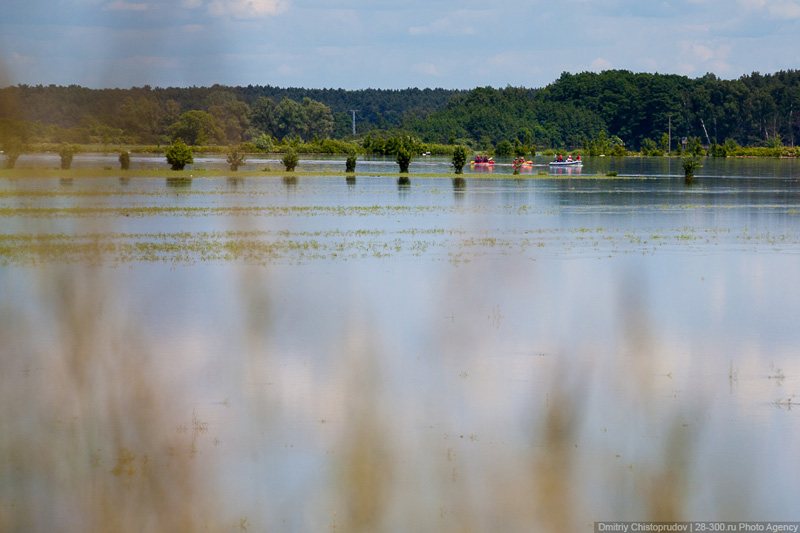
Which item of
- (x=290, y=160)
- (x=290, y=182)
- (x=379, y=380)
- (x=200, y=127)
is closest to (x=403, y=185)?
(x=290, y=182)

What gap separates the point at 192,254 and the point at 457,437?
41.4 feet

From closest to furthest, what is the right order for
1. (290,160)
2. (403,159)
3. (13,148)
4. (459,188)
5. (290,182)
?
(13,148) < (459,188) < (290,182) < (290,160) < (403,159)

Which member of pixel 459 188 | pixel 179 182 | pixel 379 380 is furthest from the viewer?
pixel 179 182

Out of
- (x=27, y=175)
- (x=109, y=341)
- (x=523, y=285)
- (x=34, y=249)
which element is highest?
(x=27, y=175)

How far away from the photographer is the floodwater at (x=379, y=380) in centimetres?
318

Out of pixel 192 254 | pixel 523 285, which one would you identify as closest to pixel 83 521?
pixel 523 285

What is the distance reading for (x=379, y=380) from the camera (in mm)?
8609

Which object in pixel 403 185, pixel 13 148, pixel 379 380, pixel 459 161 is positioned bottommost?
pixel 379 380

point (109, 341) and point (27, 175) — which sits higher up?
point (27, 175)

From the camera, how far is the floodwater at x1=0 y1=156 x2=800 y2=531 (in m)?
3.18

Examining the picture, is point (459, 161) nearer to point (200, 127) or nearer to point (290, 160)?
point (290, 160)

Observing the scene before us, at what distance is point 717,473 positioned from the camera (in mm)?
6000

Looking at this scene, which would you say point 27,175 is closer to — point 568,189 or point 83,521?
point 83,521

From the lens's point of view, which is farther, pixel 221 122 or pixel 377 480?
pixel 377 480
